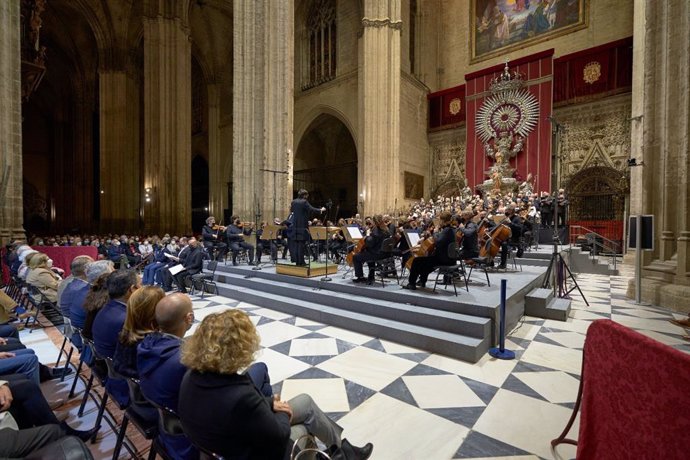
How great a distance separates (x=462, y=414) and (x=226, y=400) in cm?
208

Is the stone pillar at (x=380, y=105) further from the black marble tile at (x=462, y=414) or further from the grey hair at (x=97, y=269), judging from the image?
the black marble tile at (x=462, y=414)

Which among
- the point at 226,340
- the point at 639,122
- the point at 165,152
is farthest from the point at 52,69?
the point at 639,122

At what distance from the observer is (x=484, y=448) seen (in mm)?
2166

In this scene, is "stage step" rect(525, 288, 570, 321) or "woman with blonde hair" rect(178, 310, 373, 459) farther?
"stage step" rect(525, 288, 570, 321)

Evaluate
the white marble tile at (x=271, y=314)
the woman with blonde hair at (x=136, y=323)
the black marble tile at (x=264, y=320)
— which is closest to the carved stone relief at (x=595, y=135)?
the white marble tile at (x=271, y=314)

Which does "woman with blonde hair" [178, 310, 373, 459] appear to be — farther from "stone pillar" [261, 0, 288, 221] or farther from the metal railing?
the metal railing

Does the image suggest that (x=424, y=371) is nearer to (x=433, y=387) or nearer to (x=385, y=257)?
(x=433, y=387)

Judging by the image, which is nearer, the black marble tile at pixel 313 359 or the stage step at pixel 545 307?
the black marble tile at pixel 313 359

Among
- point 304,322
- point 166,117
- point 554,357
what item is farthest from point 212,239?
point 166,117

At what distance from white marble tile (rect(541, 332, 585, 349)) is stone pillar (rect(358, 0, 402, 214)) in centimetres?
1167

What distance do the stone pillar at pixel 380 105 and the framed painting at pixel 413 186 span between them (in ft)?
6.00

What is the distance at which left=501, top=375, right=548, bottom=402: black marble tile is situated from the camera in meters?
2.82

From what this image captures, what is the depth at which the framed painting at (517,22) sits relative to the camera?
15.8 metres

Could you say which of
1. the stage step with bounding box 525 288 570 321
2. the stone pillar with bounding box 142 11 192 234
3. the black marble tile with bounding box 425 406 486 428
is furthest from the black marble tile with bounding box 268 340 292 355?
the stone pillar with bounding box 142 11 192 234
